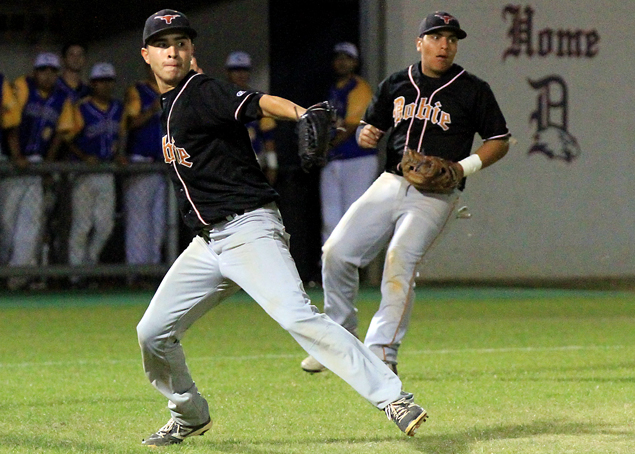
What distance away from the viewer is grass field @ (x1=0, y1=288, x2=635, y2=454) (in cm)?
488

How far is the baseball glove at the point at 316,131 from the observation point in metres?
4.17

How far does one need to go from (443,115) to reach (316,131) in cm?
256

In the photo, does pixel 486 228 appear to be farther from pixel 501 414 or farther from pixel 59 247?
pixel 501 414

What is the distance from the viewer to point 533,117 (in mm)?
13836

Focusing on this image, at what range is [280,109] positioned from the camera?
4.23 meters

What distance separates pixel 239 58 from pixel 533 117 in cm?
403

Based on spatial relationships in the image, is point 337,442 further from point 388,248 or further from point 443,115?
point 443,115

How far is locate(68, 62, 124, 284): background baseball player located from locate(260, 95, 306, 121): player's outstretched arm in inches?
315

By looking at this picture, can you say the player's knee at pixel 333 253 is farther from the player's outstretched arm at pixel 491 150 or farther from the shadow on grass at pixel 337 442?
the shadow on grass at pixel 337 442

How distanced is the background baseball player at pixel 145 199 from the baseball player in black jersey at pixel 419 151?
5.93 meters

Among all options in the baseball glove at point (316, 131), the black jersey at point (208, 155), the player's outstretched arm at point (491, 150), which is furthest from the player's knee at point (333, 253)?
the baseball glove at point (316, 131)

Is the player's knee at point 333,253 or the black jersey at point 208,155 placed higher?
the black jersey at point 208,155

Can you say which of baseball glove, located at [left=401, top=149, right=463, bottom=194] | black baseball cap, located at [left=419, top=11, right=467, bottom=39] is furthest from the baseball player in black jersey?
baseball glove, located at [left=401, top=149, right=463, bottom=194]

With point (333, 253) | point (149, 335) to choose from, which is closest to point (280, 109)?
point (149, 335)
